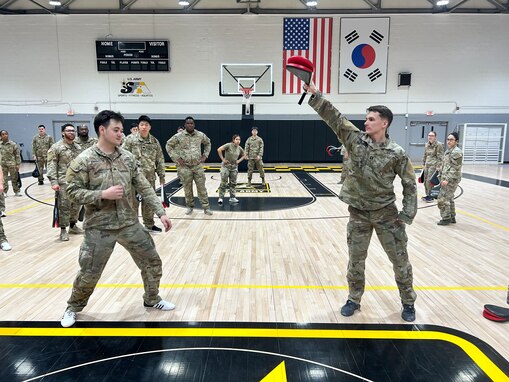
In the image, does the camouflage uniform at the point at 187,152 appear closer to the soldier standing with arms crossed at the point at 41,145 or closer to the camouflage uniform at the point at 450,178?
the camouflage uniform at the point at 450,178

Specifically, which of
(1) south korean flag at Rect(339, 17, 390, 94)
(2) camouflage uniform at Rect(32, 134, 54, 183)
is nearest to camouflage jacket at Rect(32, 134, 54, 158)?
(2) camouflage uniform at Rect(32, 134, 54, 183)

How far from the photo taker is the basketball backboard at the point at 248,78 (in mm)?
19688

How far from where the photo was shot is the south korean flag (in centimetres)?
1953

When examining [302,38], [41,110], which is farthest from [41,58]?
[302,38]

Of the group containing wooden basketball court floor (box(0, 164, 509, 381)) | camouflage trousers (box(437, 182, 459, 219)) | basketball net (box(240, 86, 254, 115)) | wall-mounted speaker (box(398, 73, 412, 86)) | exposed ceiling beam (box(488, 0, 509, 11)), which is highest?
exposed ceiling beam (box(488, 0, 509, 11))

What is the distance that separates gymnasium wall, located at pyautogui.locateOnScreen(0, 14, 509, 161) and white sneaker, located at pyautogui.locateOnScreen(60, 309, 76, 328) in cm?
1722

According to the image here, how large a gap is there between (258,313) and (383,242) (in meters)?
1.63

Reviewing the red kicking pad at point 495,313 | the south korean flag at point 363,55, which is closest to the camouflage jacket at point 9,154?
the red kicking pad at point 495,313

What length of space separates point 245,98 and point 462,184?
11.4 meters

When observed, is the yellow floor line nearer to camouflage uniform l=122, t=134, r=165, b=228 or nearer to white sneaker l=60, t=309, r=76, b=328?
white sneaker l=60, t=309, r=76, b=328

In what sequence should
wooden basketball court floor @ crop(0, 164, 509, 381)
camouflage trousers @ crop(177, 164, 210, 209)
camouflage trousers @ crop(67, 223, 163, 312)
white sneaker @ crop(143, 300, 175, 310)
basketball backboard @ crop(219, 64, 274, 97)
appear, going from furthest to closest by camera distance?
basketball backboard @ crop(219, 64, 274, 97), camouflage trousers @ crop(177, 164, 210, 209), white sneaker @ crop(143, 300, 175, 310), camouflage trousers @ crop(67, 223, 163, 312), wooden basketball court floor @ crop(0, 164, 509, 381)

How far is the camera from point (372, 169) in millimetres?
3771

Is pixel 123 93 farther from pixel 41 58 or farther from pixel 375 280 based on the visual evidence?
pixel 375 280

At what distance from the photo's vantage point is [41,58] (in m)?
20.1
